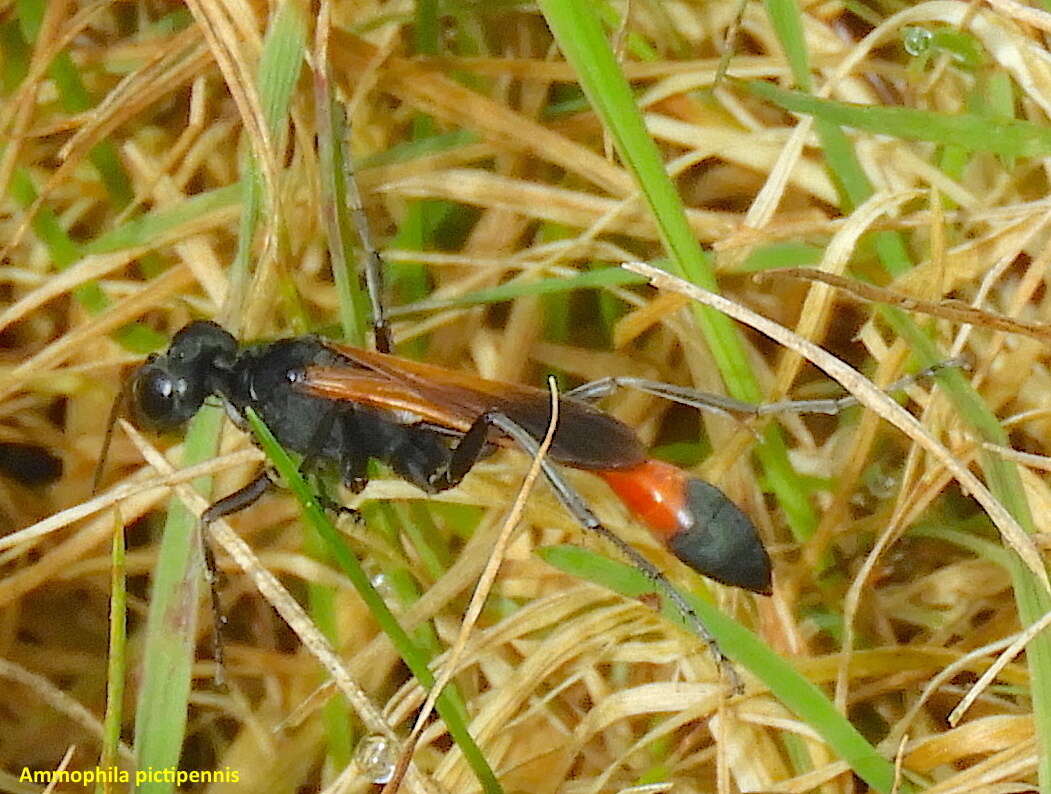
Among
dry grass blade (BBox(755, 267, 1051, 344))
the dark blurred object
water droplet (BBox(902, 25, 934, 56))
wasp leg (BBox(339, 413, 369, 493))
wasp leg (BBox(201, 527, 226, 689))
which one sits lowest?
wasp leg (BBox(201, 527, 226, 689))

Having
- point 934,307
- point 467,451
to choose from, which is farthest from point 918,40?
point 467,451

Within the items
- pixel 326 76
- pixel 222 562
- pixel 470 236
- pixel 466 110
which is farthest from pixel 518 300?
pixel 222 562

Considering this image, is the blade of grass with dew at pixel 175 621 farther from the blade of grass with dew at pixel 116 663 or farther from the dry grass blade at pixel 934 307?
the dry grass blade at pixel 934 307

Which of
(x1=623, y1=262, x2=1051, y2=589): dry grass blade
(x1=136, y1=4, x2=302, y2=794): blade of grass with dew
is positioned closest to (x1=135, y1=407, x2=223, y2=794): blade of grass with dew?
(x1=136, y1=4, x2=302, y2=794): blade of grass with dew

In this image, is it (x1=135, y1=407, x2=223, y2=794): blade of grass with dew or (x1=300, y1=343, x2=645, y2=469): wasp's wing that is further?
(x1=300, y1=343, x2=645, y2=469): wasp's wing

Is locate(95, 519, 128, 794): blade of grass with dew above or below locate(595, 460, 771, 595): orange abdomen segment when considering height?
above

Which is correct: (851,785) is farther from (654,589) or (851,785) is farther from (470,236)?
(470,236)

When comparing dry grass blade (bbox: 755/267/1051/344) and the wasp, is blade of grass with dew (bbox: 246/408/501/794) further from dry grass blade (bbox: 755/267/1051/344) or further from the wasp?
dry grass blade (bbox: 755/267/1051/344)
